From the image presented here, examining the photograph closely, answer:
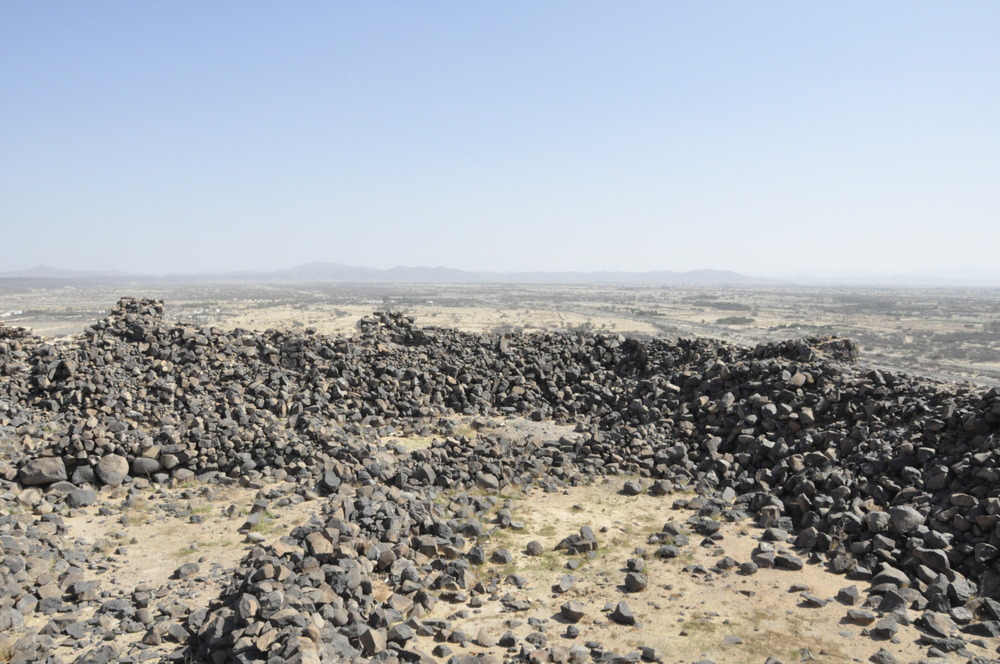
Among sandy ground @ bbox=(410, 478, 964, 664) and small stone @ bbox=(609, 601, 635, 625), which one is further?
small stone @ bbox=(609, 601, 635, 625)

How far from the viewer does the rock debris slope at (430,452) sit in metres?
8.03

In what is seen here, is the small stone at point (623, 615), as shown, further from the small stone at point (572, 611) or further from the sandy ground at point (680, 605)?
the small stone at point (572, 611)

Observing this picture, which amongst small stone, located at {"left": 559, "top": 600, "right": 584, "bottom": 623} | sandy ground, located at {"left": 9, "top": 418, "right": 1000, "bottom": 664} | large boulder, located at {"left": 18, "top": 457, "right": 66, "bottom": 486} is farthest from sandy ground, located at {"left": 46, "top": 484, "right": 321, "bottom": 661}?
small stone, located at {"left": 559, "top": 600, "right": 584, "bottom": 623}

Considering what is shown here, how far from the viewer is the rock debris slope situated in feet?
26.3

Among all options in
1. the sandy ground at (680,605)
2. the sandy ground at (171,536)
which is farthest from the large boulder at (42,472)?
the sandy ground at (680,605)

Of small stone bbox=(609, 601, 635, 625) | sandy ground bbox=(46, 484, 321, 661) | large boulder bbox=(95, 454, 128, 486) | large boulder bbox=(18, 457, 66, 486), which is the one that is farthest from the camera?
large boulder bbox=(95, 454, 128, 486)

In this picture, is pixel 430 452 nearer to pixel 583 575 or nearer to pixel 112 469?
pixel 583 575

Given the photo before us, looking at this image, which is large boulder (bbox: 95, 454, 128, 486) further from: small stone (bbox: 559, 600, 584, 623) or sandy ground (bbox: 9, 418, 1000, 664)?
small stone (bbox: 559, 600, 584, 623)

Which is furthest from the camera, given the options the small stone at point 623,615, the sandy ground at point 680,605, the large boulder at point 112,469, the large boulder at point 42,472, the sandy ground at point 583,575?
the large boulder at point 112,469

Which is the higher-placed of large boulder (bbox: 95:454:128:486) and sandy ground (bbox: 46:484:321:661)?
large boulder (bbox: 95:454:128:486)

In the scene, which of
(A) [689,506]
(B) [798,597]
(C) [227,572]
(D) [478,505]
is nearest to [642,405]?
(A) [689,506]

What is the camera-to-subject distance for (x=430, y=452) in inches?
549

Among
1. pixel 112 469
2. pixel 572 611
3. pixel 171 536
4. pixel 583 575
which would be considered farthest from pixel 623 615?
pixel 112 469

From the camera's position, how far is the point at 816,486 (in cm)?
1197
